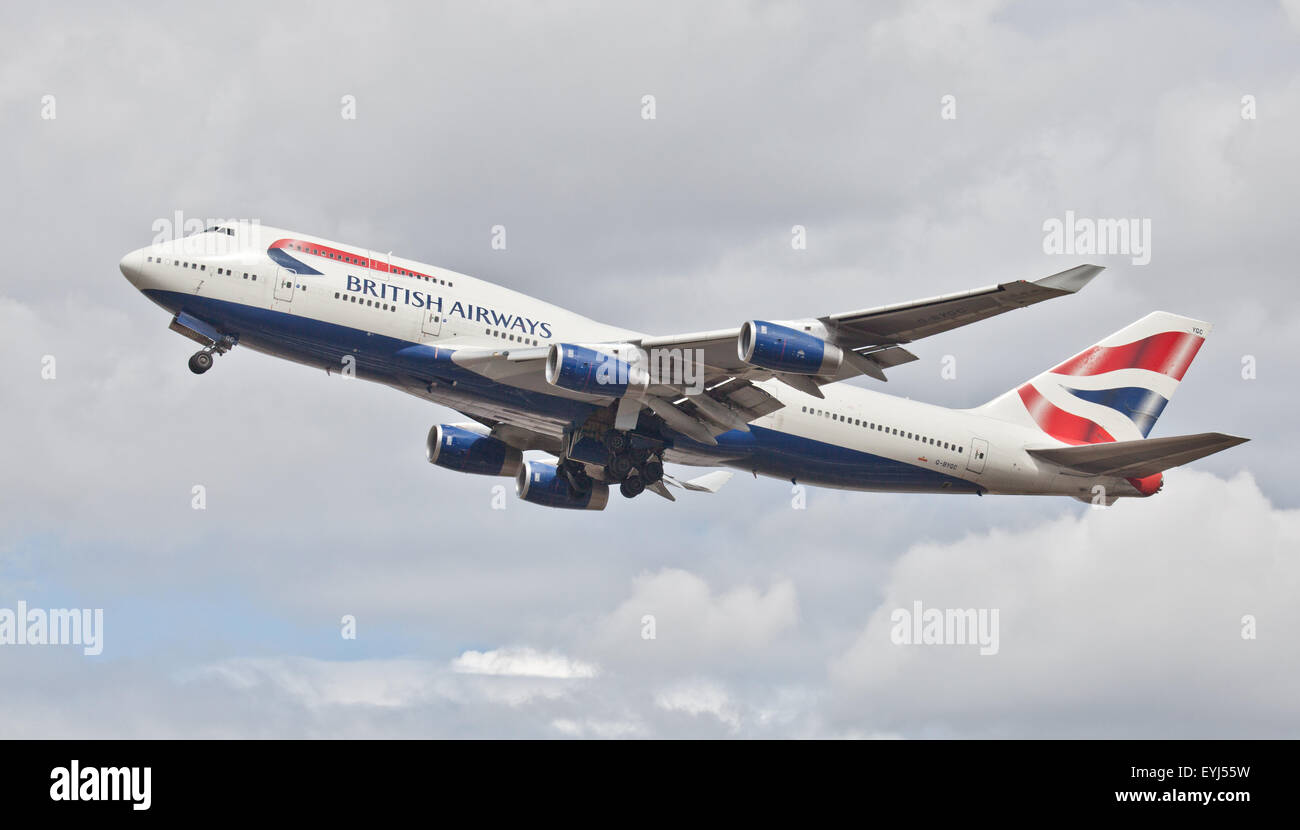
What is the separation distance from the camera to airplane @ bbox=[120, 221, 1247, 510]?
42500 mm

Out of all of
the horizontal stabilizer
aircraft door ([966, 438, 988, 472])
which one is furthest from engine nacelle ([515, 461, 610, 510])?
the horizontal stabilizer

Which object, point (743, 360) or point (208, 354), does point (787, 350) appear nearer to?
point (743, 360)

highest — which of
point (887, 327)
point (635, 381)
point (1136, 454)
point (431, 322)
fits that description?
point (431, 322)

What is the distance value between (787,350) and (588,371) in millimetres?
6108

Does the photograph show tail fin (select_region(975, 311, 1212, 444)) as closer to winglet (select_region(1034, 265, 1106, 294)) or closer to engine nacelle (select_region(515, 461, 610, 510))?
engine nacelle (select_region(515, 461, 610, 510))

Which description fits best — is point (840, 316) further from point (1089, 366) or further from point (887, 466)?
point (1089, 366)

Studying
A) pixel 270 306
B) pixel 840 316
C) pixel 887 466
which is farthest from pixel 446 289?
pixel 887 466

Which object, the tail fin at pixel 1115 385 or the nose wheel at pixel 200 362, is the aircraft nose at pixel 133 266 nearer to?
the nose wheel at pixel 200 362

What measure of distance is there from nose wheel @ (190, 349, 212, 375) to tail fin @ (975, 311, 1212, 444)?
26.8 metres

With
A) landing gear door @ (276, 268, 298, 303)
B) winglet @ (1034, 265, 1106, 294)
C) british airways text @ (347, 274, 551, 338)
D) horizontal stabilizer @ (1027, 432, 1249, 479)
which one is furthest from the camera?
horizontal stabilizer @ (1027, 432, 1249, 479)

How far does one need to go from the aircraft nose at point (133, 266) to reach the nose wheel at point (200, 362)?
2.70 metres

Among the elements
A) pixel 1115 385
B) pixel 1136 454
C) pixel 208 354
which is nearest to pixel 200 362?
pixel 208 354

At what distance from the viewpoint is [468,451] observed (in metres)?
54.4

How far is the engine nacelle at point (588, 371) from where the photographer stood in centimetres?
4350
